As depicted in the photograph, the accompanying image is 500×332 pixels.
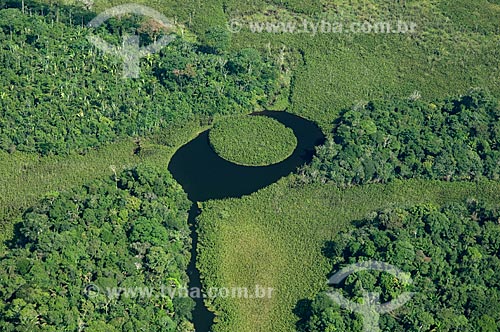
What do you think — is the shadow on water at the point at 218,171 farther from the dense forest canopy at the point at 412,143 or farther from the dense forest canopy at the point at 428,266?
the dense forest canopy at the point at 428,266

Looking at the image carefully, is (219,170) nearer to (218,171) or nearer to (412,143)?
(218,171)

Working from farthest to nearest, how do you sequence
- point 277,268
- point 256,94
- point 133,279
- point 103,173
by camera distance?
point 256,94
point 103,173
point 277,268
point 133,279

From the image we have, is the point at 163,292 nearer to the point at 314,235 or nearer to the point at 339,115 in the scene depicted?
the point at 314,235

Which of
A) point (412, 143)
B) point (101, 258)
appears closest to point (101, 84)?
point (101, 258)

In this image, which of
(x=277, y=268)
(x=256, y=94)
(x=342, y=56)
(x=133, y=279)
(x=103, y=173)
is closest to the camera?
(x=133, y=279)

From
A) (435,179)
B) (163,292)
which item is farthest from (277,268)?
(435,179)

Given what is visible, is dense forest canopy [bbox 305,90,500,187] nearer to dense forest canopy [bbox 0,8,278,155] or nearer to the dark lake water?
the dark lake water

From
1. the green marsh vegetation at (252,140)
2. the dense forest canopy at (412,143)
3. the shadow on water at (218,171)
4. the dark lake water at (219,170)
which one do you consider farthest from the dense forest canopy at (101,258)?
the dense forest canopy at (412,143)
